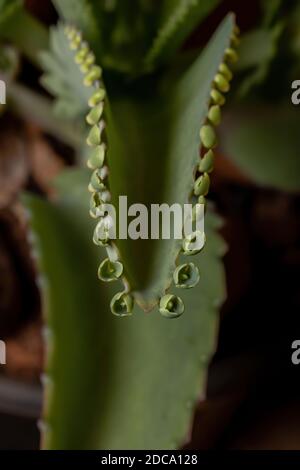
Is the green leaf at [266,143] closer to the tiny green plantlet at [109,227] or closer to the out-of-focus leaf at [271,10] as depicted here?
the out-of-focus leaf at [271,10]

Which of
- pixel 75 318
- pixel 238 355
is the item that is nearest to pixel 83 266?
pixel 75 318

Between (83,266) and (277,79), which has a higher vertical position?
(277,79)

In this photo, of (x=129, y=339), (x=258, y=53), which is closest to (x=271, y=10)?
(x=258, y=53)

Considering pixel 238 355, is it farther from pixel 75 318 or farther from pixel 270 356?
pixel 75 318

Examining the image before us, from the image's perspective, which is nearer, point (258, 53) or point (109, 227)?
point (109, 227)

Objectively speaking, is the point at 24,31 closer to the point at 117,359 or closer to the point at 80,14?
the point at 80,14

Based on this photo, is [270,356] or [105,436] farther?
[270,356]

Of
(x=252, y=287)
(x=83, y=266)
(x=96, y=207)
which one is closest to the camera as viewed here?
(x=96, y=207)
